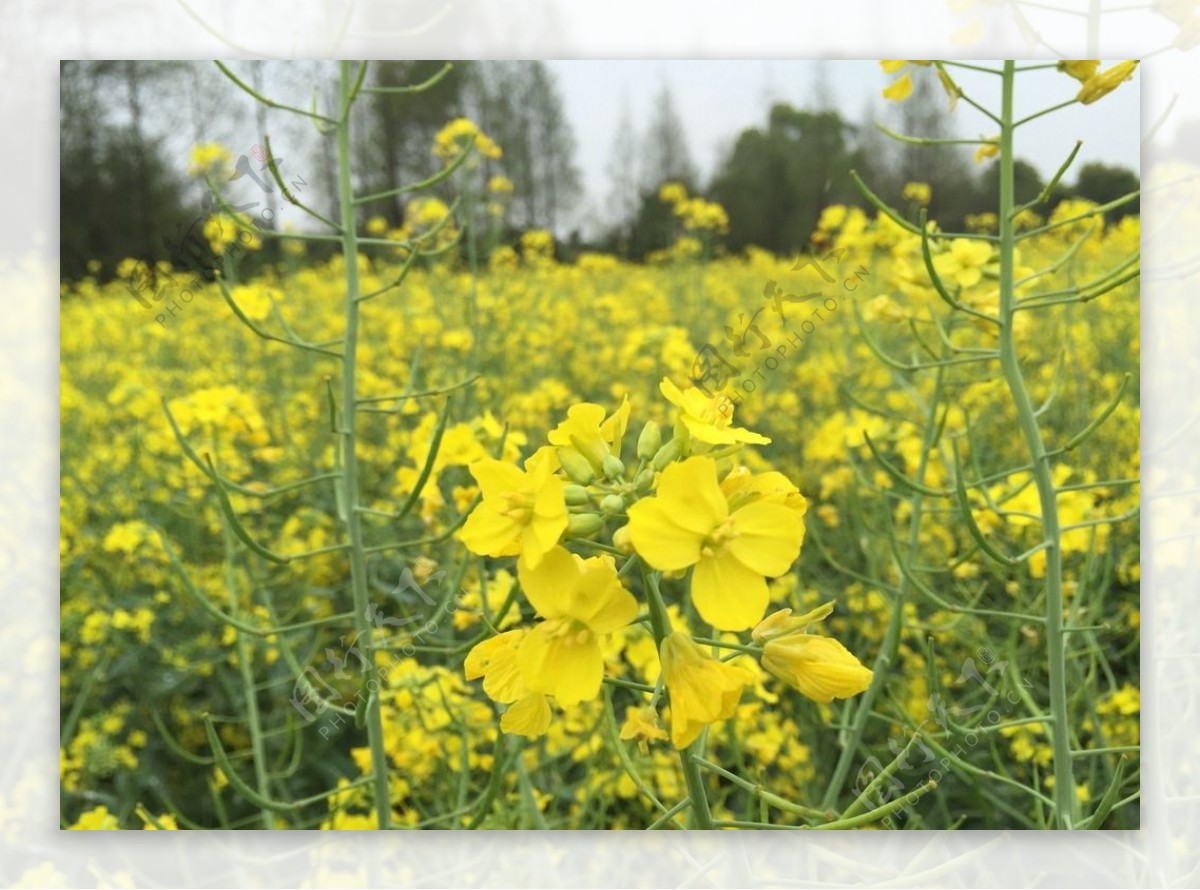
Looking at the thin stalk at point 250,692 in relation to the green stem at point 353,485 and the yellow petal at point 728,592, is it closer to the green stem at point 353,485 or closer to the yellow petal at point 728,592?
the green stem at point 353,485

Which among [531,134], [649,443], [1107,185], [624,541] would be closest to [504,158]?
[531,134]

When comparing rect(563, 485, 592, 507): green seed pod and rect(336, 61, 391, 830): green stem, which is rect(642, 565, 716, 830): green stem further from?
rect(336, 61, 391, 830): green stem

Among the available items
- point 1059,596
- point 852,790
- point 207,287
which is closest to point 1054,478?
point 1059,596

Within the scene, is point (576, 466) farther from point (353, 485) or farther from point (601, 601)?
point (353, 485)

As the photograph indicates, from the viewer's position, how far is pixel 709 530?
0.75 metres

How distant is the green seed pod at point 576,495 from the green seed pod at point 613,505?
1 cm

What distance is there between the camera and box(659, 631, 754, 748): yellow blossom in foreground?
0.72m

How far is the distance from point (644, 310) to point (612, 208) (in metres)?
0.40

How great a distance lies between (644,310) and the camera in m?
2.14

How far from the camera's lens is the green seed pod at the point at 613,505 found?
2.60 ft

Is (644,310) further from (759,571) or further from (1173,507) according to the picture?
(759,571)
